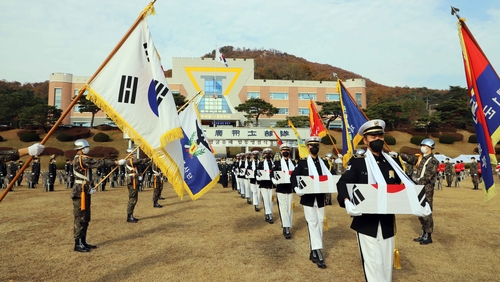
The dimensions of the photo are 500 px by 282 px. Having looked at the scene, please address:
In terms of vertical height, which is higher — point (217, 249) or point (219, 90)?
point (219, 90)

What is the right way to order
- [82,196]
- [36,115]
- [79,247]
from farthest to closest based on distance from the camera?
[36,115], [82,196], [79,247]

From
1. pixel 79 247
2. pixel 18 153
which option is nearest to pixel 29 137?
pixel 79 247

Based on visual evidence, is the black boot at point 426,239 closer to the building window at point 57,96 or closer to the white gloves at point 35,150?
the white gloves at point 35,150

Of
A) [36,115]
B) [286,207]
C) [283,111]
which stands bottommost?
[286,207]

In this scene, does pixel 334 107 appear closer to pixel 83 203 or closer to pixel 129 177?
pixel 129 177

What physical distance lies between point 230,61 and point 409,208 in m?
63.1

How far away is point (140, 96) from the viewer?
5.53m

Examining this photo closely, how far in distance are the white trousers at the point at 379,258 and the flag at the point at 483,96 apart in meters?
2.97

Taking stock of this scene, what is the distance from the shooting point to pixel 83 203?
21.9 feet

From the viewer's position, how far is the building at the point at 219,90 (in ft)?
202

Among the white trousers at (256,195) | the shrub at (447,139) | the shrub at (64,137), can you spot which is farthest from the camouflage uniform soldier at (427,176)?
the shrub at (64,137)

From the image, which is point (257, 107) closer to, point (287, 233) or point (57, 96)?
point (57, 96)

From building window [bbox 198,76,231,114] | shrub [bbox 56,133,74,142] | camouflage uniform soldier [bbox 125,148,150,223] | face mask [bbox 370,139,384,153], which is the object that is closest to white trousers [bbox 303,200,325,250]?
face mask [bbox 370,139,384,153]

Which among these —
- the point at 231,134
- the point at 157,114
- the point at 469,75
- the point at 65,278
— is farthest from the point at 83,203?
the point at 231,134
